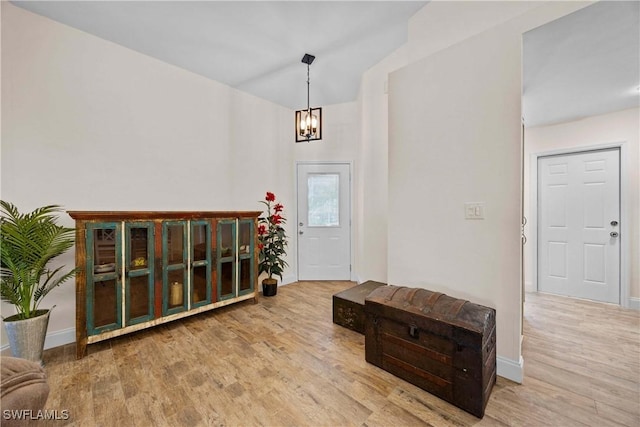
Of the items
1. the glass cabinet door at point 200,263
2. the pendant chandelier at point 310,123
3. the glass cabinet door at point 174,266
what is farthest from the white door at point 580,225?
the glass cabinet door at point 174,266

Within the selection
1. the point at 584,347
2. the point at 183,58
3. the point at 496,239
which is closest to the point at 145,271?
the point at 183,58

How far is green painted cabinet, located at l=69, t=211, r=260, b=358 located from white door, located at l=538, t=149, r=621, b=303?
13.7ft

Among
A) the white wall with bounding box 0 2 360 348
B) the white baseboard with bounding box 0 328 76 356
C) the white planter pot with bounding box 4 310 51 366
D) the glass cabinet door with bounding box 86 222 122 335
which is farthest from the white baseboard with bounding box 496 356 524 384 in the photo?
the white baseboard with bounding box 0 328 76 356

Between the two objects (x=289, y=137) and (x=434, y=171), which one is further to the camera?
(x=289, y=137)

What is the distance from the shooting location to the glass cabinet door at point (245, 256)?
10.0ft

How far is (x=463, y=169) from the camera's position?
6.42 feet

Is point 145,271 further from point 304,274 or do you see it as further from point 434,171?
point 434,171

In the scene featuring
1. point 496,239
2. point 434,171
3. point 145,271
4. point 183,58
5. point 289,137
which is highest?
point 183,58

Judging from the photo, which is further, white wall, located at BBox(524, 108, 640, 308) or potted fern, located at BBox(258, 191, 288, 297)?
potted fern, located at BBox(258, 191, 288, 297)

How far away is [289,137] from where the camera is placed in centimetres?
416

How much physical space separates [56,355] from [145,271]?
87cm

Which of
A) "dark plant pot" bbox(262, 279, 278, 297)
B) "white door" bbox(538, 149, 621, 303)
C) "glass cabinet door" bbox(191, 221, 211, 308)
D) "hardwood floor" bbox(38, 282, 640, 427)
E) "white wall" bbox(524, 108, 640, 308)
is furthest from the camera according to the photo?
"dark plant pot" bbox(262, 279, 278, 297)

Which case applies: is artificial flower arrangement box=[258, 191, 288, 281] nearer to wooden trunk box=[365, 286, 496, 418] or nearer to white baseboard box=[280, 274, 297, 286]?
white baseboard box=[280, 274, 297, 286]

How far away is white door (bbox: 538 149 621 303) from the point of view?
3.17 m
